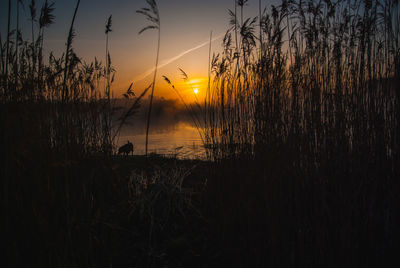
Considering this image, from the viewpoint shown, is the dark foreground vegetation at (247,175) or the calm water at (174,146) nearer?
the dark foreground vegetation at (247,175)

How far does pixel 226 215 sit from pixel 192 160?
3.36 m

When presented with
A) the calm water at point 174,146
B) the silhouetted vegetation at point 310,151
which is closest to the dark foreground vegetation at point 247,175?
the silhouetted vegetation at point 310,151

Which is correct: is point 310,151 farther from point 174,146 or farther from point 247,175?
point 174,146

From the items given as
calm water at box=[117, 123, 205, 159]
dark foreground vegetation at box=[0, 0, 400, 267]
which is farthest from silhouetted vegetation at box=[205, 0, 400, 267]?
calm water at box=[117, 123, 205, 159]

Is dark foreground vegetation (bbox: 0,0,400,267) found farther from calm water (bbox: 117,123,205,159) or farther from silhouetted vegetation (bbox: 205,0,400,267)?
calm water (bbox: 117,123,205,159)

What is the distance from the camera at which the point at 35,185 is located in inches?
38.0

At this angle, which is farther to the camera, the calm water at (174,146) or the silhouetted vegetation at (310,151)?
the calm water at (174,146)

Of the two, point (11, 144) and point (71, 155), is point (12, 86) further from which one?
point (11, 144)

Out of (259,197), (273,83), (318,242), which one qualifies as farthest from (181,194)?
(273,83)

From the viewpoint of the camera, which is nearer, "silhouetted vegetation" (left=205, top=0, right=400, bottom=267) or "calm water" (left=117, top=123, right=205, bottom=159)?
"silhouetted vegetation" (left=205, top=0, right=400, bottom=267)

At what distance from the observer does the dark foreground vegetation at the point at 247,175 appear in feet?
3.19

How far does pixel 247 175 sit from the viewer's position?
1532 mm

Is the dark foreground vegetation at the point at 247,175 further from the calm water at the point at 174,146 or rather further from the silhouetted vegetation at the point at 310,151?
the calm water at the point at 174,146

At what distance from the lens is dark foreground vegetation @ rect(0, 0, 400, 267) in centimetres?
97
